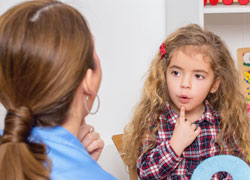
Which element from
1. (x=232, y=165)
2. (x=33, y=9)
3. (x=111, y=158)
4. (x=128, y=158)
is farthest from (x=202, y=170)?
(x=33, y=9)

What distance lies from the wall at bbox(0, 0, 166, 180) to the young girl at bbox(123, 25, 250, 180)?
0.33 metres

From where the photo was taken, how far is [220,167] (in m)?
1.08

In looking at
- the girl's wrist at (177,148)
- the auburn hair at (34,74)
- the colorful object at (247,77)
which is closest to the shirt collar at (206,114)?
the girl's wrist at (177,148)

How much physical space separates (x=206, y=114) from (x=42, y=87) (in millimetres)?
711

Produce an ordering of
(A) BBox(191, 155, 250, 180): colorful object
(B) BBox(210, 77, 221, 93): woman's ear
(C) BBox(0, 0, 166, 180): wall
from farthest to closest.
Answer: (C) BBox(0, 0, 166, 180): wall
(B) BBox(210, 77, 221, 93): woman's ear
(A) BBox(191, 155, 250, 180): colorful object

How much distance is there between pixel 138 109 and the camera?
1.28 meters

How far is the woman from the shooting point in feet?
2.05

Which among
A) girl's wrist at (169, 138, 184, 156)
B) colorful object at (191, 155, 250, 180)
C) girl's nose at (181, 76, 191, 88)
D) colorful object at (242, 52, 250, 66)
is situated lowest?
colorful object at (191, 155, 250, 180)

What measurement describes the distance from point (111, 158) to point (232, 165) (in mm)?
649

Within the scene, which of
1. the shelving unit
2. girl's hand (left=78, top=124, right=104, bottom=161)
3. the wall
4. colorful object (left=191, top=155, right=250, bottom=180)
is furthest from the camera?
the wall

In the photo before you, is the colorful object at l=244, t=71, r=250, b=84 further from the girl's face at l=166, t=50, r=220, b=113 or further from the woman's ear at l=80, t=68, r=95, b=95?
the woman's ear at l=80, t=68, r=95, b=95

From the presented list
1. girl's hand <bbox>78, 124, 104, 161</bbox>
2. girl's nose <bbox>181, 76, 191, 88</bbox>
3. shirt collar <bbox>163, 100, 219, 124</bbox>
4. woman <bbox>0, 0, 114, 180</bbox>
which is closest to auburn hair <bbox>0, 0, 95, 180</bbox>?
woman <bbox>0, 0, 114, 180</bbox>

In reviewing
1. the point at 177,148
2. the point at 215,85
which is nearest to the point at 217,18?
the point at 215,85

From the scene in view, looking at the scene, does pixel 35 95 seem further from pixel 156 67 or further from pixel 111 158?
pixel 111 158
